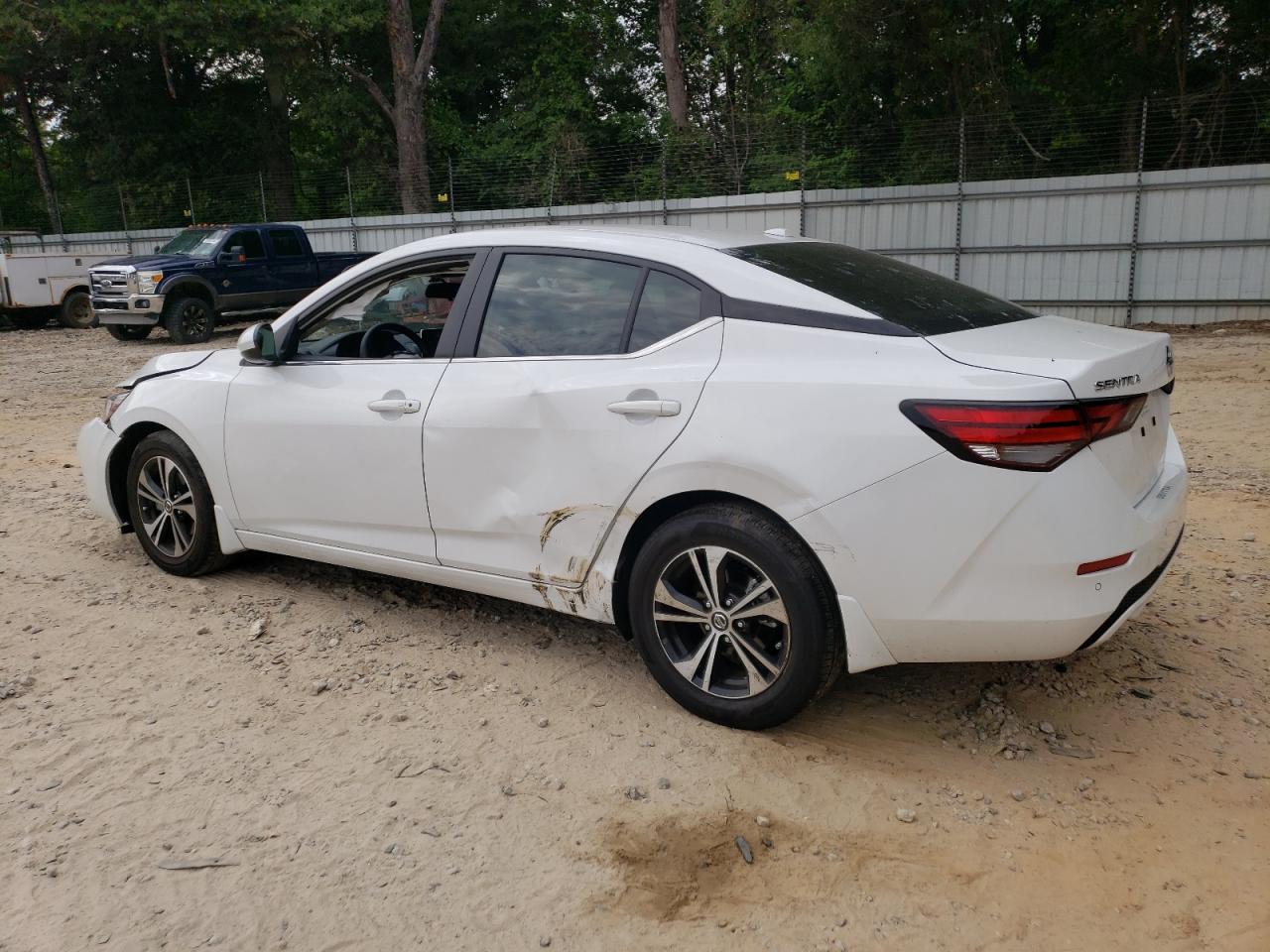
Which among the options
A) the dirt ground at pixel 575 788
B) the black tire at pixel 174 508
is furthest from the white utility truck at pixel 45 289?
the dirt ground at pixel 575 788

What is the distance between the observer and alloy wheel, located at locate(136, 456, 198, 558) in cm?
482

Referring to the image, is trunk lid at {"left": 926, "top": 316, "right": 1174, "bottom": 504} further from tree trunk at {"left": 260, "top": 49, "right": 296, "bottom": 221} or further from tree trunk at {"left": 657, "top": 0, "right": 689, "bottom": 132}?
tree trunk at {"left": 260, "top": 49, "right": 296, "bottom": 221}

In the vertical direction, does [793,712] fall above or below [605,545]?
below

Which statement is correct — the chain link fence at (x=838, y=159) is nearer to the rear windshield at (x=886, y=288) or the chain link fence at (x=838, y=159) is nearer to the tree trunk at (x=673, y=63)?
the tree trunk at (x=673, y=63)

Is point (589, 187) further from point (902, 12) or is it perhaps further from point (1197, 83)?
point (1197, 83)

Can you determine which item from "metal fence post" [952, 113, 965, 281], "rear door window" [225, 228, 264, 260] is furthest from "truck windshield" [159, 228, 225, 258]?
"metal fence post" [952, 113, 965, 281]

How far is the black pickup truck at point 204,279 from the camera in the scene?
16469 mm

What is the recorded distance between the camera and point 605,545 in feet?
11.5

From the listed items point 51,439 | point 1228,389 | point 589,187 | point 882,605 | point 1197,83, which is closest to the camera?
point 882,605

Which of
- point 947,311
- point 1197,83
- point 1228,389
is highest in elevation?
point 1197,83

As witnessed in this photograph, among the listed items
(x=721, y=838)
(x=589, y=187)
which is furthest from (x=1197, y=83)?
(x=721, y=838)

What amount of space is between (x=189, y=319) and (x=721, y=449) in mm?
15978

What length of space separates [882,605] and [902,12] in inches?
708

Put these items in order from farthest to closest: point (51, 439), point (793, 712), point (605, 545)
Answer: point (51, 439) → point (605, 545) → point (793, 712)
